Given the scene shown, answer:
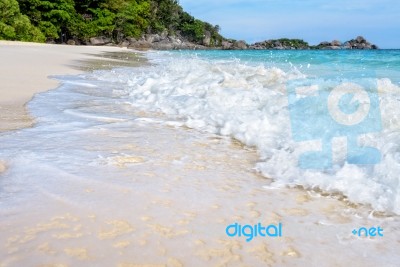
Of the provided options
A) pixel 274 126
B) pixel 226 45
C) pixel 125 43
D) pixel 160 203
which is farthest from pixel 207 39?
pixel 160 203

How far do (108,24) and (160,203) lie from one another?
45019 mm

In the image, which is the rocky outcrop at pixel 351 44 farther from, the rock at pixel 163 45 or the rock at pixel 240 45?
the rock at pixel 163 45

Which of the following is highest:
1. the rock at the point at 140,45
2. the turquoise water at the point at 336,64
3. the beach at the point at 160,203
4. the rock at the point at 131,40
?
the rock at the point at 131,40

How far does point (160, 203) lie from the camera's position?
1597mm

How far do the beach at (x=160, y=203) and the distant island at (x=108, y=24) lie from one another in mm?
25503

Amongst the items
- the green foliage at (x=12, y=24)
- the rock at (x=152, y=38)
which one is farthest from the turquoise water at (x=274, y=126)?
the rock at (x=152, y=38)

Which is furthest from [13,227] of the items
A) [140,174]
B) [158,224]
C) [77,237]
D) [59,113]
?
[59,113]

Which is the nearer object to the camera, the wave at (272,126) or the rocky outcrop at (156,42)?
the wave at (272,126)

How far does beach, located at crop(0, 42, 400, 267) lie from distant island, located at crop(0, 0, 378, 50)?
83.7ft

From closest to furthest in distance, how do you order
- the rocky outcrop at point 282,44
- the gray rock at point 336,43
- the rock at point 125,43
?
1. the rock at point 125,43
2. the gray rock at point 336,43
3. the rocky outcrop at point 282,44

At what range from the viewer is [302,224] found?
4.79 ft

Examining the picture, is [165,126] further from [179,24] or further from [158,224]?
[179,24]

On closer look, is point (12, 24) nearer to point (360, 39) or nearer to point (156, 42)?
point (156, 42)

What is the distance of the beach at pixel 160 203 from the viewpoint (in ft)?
4.01
